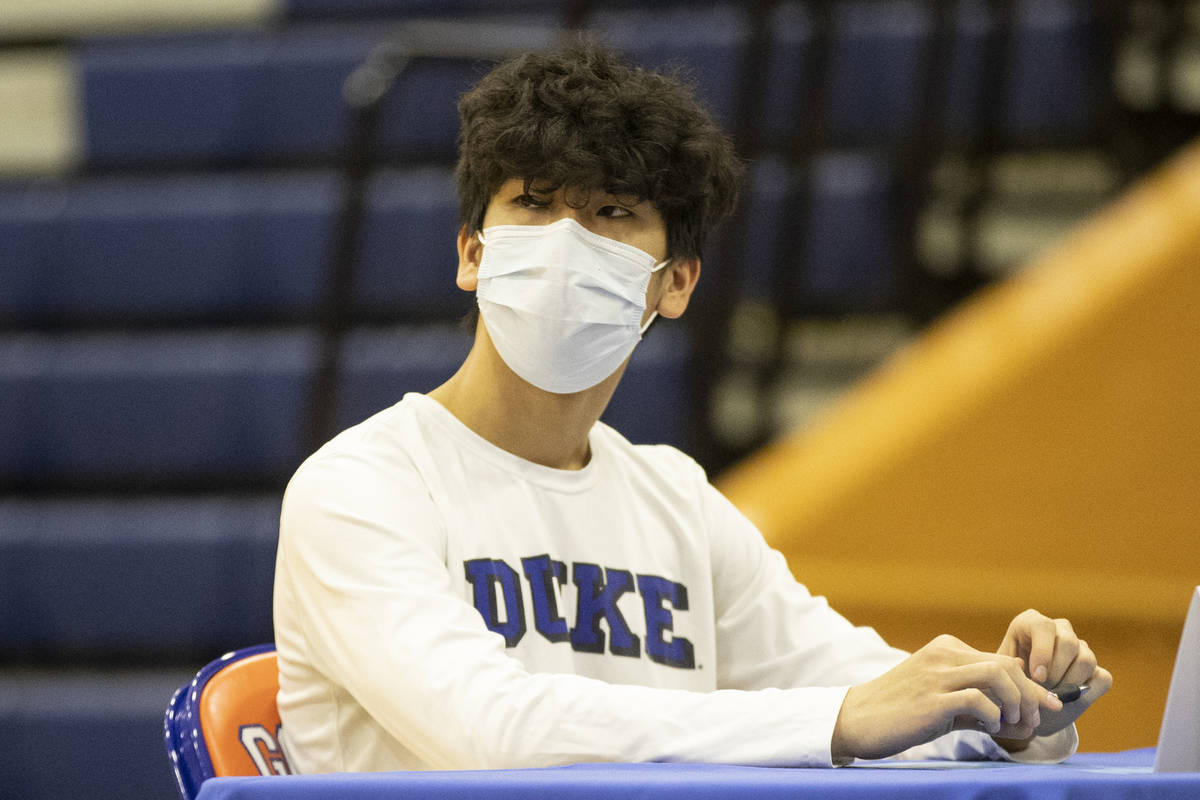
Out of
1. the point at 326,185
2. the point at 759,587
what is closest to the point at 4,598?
the point at 326,185

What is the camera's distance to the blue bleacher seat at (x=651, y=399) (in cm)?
339

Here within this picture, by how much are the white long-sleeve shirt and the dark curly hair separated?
0.27 m

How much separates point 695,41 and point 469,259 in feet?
7.59

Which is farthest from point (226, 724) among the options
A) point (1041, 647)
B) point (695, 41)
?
point (695, 41)

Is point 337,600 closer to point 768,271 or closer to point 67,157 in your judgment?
point 768,271

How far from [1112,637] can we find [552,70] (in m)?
1.63

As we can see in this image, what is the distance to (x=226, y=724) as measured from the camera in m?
1.50

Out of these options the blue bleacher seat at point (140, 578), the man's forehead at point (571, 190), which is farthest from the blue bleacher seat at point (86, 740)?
the man's forehead at point (571, 190)

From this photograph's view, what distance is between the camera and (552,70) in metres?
1.67

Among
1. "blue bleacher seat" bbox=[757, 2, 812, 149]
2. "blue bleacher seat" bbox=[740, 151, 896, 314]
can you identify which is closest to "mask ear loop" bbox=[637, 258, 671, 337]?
"blue bleacher seat" bbox=[740, 151, 896, 314]

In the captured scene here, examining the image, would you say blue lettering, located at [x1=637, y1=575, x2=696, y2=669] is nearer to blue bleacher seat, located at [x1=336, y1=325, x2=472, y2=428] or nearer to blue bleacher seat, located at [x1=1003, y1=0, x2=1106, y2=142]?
blue bleacher seat, located at [x1=336, y1=325, x2=472, y2=428]

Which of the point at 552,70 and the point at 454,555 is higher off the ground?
the point at 552,70

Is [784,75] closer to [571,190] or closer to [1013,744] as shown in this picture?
[571,190]

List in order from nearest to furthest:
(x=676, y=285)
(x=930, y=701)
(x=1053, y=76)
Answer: (x=930, y=701), (x=676, y=285), (x=1053, y=76)
